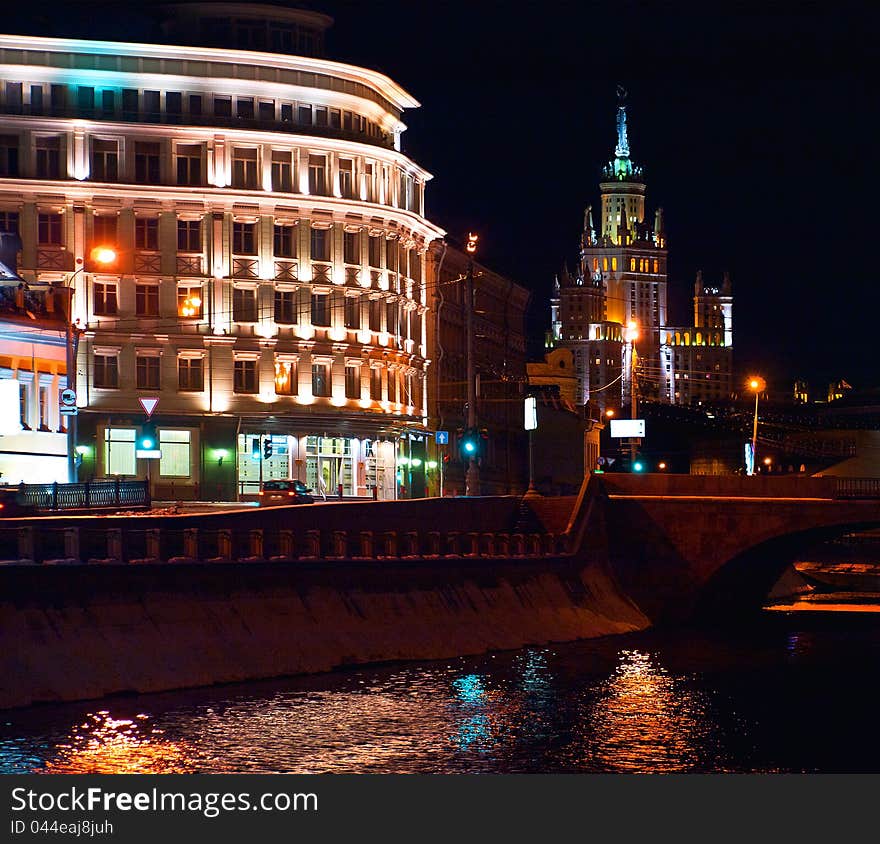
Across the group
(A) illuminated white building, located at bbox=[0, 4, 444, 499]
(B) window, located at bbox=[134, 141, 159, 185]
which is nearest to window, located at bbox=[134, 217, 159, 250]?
(A) illuminated white building, located at bbox=[0, 4, 444, 499]

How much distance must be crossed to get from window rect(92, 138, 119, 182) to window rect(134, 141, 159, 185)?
1.02 meters

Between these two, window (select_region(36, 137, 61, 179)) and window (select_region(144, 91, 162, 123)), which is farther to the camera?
window (select_region(144, 91, 162, 123))

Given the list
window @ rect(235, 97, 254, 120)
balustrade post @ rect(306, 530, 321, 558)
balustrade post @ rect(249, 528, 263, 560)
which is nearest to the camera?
balustrade post @ rect(249, 528, 263, 560)

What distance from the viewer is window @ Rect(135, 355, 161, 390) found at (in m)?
92.8

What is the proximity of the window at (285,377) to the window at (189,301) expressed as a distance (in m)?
5.42

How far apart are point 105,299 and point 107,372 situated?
3.80m

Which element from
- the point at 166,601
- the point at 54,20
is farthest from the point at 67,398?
the point at 54,20

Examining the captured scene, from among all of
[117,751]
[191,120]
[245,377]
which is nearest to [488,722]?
[117,751]

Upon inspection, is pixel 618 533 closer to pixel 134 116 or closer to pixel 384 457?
pixel 384 457

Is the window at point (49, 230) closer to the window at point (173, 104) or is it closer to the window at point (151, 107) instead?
the window at point (151, 107)

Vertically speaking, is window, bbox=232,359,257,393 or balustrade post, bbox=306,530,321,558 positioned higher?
window, bbox=232,359,257,393

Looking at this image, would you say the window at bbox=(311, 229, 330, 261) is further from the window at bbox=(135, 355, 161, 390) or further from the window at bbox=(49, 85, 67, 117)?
the window at bbox=(49, 85, 67, 117)

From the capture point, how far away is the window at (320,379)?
96.6 m

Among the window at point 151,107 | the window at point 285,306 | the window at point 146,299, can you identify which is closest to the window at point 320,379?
the window at point 285,306
